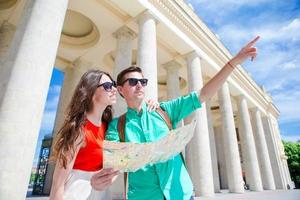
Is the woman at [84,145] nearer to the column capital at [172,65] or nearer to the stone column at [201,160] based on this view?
the stone column at [201,160]

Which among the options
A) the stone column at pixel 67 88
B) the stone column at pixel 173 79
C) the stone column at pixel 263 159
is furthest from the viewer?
the stone column at pixel 263 159

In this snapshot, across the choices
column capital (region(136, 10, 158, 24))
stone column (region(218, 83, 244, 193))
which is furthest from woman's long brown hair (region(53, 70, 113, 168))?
stone column (region(218, 83, 244, 193))

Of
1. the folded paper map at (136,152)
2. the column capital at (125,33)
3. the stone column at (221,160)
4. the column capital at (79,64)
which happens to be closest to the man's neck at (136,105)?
the folded paper map at (136,152)

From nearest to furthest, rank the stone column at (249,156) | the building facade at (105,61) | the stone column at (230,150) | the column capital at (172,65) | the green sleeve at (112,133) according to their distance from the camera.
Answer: the green sleeve at (112,133) < the building facade at (105,61) < the stone column at (230,150) < the column capital at (172,65) < the stone column at (249,156)

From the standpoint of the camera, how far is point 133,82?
11.5 feet

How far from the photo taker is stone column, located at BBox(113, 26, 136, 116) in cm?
1478

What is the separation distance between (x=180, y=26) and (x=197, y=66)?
167 inches

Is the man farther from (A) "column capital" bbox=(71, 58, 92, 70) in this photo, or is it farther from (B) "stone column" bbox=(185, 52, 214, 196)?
(A) "column capital" bbox=(71, 58, 92, 70)

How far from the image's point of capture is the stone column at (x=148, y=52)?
14.7 metres

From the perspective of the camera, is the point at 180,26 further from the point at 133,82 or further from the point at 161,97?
the point at 133,82

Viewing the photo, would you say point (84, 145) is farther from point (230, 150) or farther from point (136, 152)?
point (230, 150)

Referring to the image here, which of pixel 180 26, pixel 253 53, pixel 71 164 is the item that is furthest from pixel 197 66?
pixel 71 164

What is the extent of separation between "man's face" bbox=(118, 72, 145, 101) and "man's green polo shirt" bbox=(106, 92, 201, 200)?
0.57 feet

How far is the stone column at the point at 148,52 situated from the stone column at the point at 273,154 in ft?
114
